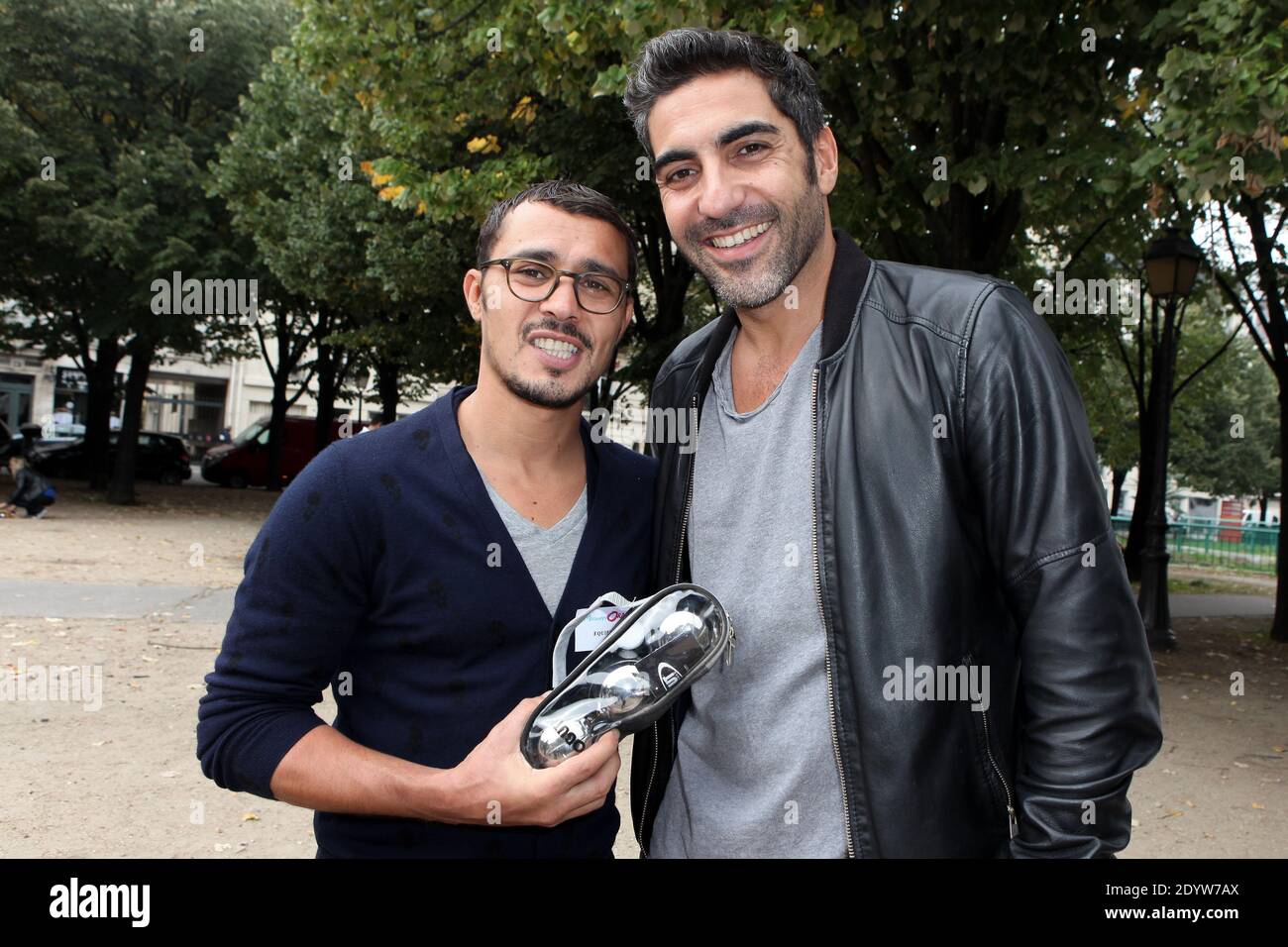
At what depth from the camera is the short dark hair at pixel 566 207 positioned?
2.29m

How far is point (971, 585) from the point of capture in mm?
1924

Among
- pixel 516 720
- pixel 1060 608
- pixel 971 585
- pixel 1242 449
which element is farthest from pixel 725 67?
pixel 1242 449

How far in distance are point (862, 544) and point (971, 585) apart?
0.21m

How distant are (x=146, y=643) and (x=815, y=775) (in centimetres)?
887

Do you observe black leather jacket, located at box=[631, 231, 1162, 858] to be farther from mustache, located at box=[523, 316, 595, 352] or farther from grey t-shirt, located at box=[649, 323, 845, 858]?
mustache, located at box=[523, 316, 595, 352]

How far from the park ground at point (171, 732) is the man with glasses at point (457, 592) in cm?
355

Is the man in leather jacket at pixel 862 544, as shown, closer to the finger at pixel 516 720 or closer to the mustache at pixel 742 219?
the mustache at pixel 742 219

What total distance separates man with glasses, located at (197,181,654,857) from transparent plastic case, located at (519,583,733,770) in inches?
1.7

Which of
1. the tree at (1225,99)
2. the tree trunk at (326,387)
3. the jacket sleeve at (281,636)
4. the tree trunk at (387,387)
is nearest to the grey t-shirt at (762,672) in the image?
the jacket sleeve at (281,636)

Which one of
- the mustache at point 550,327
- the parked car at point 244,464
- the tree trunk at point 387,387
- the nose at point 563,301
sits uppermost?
the tree trunk at point 387,387

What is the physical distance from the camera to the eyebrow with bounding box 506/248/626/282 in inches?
89.5

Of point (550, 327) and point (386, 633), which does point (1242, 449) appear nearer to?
point (550, 327)

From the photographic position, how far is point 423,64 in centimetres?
1055
